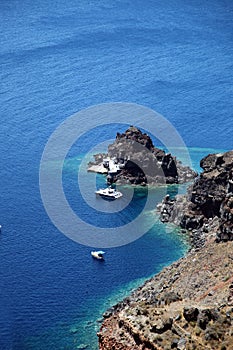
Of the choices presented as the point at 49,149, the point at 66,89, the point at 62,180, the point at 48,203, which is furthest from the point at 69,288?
the point at 66,89

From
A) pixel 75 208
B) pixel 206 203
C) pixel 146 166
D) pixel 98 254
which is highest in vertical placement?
pixel 146 166

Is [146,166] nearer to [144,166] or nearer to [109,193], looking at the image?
[144,166]

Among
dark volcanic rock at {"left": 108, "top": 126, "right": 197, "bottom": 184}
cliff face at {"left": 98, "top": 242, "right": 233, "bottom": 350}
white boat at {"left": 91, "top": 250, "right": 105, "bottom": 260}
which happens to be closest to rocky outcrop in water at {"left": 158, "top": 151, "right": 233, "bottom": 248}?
white boat at {"left": 91, "top": 250, "right": 105, "bottom": 260}

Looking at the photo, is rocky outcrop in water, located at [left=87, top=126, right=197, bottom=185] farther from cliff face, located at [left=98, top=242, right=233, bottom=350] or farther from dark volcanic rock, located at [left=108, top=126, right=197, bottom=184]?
cliff face, located at [left=98, top=242, right=233, bottom=350]

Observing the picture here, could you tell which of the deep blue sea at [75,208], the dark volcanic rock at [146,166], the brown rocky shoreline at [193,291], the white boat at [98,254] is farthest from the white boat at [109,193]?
the white boat at [98,254]

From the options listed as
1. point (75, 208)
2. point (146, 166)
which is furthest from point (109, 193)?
point (146, 166)

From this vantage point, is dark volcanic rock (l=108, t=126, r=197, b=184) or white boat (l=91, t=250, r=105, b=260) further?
dark volcanic rock (l=108, t=126, r=197, b=184)
